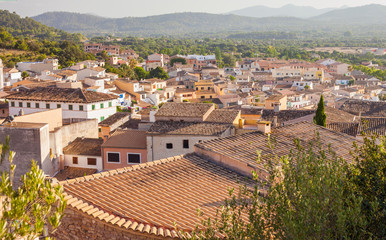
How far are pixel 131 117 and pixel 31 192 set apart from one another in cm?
2729

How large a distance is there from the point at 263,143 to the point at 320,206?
6.72 m

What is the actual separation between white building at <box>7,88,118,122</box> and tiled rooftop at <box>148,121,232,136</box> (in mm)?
13351

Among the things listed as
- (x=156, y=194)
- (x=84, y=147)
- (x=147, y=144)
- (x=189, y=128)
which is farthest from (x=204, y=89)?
(x=156, y=194)

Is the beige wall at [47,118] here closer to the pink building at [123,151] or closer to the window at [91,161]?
the window at [91,161]

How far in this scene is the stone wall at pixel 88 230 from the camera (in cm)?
748

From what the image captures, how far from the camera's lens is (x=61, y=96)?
117 ft

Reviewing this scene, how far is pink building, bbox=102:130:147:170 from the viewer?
22.0 meters

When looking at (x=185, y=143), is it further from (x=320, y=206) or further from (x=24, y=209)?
(x=24, y=209)

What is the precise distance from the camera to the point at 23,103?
3559cm

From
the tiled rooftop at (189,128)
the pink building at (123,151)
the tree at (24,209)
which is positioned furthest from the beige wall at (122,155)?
the tree at (24,209)

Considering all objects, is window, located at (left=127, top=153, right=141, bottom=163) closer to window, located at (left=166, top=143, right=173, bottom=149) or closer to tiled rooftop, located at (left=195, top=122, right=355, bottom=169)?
window, located at (left=166, top=143, right=173, bottom=149)

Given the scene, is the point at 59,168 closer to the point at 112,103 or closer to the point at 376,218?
the point at 112,103

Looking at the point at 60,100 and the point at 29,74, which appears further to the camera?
the point at 29,74

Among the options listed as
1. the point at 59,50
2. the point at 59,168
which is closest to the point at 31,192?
the point at 59,168
